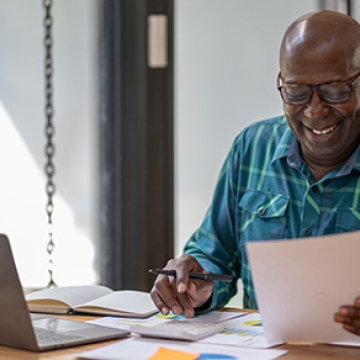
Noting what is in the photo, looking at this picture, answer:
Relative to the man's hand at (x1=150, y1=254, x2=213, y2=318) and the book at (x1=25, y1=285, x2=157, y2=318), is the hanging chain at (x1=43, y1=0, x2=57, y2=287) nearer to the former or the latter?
the book at (x1=25, y1=285, x2=157, y2=318)

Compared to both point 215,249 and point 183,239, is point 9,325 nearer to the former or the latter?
point 215,249

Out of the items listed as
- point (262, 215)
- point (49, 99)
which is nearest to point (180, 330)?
point (262, 215)

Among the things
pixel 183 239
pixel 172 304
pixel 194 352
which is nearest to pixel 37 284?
pixel 183 239

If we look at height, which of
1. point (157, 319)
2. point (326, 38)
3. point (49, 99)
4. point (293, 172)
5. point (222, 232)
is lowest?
point (157, 319)

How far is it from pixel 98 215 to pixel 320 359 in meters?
2.06

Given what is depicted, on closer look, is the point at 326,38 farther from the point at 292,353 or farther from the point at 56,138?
the point at 56,138

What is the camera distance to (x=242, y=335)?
5.40 feet

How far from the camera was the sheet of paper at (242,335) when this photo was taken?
1572mm

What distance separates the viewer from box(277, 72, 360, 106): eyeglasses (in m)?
1.95

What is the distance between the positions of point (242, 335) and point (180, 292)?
0.24m

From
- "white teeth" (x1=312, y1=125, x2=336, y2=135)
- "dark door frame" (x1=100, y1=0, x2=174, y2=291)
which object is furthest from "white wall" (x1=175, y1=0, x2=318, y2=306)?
"white teeth" (x1=312, y1=125, x2=336, y2=135)

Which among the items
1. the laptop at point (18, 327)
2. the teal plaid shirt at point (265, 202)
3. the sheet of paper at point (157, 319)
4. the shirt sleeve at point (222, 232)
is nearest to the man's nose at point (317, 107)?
the teal plaid shirt at point (265, 202)

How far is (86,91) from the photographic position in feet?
11.1

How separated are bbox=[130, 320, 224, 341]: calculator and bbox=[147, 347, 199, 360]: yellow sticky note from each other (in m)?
0.10
